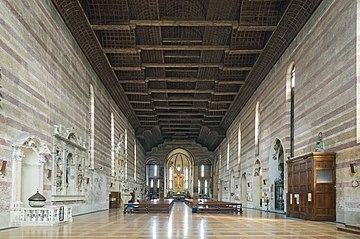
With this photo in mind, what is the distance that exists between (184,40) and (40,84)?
11.1 m

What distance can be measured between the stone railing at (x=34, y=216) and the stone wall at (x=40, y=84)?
46 centimetres

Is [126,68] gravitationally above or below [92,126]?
above

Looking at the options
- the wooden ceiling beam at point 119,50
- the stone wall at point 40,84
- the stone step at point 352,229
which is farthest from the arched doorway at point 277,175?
the stone step at point 352,229

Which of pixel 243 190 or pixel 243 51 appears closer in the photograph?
pixel 243 51

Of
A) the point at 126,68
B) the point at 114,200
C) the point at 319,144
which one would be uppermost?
the point at 126,68

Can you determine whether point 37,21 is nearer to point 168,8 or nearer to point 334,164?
point 168,8

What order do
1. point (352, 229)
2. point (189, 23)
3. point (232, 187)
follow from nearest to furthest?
Result: point (352, 229)
point (189, 23)
point (232, 187)

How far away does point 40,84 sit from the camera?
17328 millimetres

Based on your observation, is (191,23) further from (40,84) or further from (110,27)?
(40,84)

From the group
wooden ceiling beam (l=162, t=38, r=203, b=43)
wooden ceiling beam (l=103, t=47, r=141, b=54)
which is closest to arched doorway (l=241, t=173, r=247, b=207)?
wooden ceiling beam (l=162, t=38, r=203, b=43)

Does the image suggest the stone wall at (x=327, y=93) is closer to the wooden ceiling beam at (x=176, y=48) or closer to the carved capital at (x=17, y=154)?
the wooden ceiling beam at (x=176, y=48)

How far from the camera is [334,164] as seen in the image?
56.9 ft

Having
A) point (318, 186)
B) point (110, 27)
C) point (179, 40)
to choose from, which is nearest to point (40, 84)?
point (110, 27)

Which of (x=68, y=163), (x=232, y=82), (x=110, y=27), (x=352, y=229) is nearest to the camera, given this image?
(x=352, y=229)
